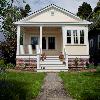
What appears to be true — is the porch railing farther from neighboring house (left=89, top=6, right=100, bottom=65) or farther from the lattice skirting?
neighboring house (left=89, top=6, right=100, bottom=65)

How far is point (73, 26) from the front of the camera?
108 ft

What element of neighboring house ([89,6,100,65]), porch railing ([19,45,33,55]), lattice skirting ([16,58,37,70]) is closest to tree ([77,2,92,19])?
neighboring house ([89,6,100,65])

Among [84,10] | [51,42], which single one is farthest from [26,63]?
[84,10]

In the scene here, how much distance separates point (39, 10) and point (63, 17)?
95.5 inches

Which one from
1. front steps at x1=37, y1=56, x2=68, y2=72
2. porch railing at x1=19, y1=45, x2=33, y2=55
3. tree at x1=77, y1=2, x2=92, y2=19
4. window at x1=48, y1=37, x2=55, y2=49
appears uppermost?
tree at x1=77, y1=2, x2=92, y2=19

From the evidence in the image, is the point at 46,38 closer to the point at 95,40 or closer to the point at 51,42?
the point at 51,42

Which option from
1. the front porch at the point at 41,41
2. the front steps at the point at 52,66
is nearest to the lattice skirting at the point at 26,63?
the front porch at the point at 41,41

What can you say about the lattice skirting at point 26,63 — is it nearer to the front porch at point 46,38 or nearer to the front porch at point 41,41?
the front porch at point 41,41

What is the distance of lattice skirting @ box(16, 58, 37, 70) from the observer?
31594 mm

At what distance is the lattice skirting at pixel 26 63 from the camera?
3159 centimetres

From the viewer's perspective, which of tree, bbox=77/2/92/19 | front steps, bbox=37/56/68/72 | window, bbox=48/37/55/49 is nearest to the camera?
front steps, bbox=37/56/68/72

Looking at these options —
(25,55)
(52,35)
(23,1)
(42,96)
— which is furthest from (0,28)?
(52,35)

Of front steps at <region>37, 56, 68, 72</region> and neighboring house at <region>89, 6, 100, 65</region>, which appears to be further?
neighboring house at <region>89, 6, 100, 65</region>

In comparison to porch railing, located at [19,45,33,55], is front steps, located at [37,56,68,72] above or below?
below
